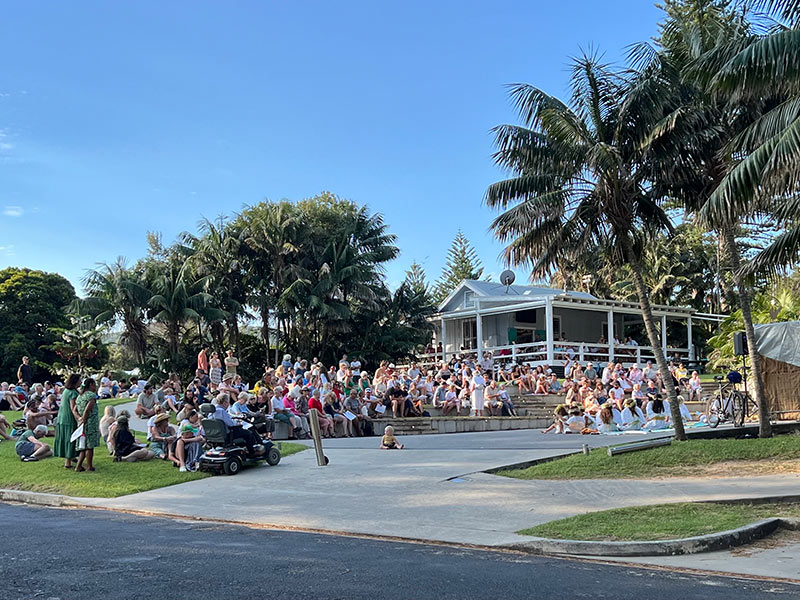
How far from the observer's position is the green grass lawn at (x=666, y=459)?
522 inches

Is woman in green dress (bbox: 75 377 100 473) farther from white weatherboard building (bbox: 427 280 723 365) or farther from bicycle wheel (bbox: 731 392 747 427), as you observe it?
white weatherboard building (bbox: 427 280 723 365)

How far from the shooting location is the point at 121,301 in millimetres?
37156

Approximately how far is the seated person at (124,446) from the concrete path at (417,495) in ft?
7.53

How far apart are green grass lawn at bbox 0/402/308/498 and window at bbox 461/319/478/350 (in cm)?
2709

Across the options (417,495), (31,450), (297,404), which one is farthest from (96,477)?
(297,404)

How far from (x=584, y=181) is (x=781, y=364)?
902cm

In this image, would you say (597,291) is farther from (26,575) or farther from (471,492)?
(26,575)

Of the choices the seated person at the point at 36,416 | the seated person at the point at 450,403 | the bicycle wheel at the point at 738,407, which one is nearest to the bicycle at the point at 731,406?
the bicycle wheel at the point at 738,407

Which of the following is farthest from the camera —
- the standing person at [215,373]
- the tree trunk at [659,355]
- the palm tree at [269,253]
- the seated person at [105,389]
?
the palm tree at [269,253]

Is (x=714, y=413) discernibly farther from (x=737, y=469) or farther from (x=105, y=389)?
(x=105, y=389)

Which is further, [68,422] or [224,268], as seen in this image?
[224,268]

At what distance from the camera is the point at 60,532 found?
29.0ft

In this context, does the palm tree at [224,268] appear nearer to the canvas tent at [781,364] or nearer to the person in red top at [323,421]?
the person in red top at [323,421]

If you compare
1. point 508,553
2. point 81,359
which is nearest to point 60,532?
point 508,553
